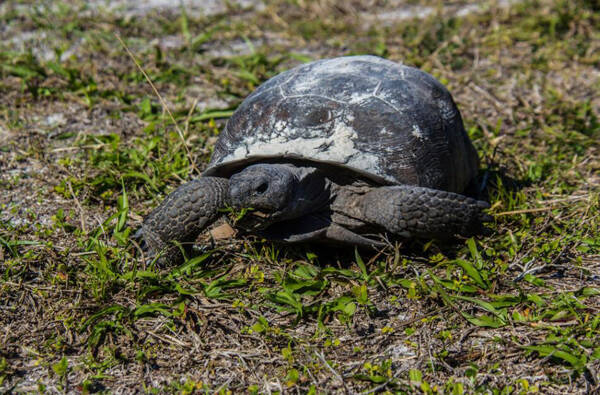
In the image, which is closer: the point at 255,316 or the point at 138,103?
the point at 255,316

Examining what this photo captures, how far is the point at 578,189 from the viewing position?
3381mm

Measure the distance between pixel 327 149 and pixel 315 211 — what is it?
0.32m

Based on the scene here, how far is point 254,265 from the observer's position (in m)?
A: 2.78

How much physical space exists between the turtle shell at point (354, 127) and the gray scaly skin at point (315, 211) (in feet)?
0.35

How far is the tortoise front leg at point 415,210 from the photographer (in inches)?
102

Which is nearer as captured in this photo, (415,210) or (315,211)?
(415,210)

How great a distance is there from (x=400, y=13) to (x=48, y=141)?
3.87m

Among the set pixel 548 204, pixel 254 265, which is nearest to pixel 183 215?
pixel 254 265

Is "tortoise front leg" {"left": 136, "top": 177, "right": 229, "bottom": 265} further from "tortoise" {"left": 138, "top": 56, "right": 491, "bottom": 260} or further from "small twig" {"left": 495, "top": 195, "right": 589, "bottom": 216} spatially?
"small twig" {"left": 495, "top": 195, "right": 589, "bottom": 216}

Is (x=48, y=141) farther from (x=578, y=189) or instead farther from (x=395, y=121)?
(x=578, y=189)

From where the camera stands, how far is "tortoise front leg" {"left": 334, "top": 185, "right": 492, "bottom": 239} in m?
2.58

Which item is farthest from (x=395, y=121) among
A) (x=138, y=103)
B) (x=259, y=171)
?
(x=138, y=103)

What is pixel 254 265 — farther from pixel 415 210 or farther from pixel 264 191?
pixel 415 210

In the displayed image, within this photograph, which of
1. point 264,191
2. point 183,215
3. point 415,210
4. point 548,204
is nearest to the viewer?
point 264,191
